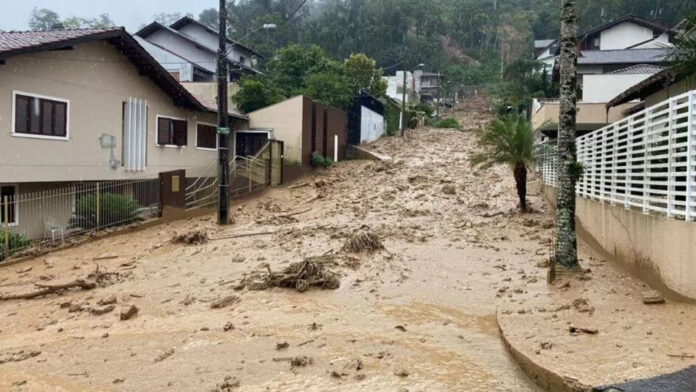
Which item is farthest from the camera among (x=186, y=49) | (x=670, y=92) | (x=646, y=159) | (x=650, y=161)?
(x=186, y=49)

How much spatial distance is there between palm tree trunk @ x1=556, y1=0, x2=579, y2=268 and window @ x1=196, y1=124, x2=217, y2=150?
61.0 feet

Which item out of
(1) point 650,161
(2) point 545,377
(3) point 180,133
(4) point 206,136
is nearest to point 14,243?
(3) point 180,133

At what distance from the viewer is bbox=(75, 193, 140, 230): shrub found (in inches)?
634

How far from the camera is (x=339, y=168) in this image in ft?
98.9

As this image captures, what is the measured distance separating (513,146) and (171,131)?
45.6 ft

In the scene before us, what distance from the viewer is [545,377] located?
16.2 feet

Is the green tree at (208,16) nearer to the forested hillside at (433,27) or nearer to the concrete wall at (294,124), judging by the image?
the forested hillside at (433,27)

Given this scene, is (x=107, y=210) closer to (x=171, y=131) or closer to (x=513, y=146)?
(x=171, y=131)

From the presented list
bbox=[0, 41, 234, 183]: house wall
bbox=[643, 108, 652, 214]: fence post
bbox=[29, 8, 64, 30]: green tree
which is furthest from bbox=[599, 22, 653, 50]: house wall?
bbox=[29, 8, 64, 30]: green tree

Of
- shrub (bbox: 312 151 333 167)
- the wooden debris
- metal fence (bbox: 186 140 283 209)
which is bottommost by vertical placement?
the wooden debris

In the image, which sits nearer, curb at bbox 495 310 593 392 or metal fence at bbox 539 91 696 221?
curb at bbox 495 310 593 392

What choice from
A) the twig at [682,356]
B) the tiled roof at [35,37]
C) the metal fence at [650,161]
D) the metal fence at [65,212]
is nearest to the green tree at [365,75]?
the tiled roof at [35,37]

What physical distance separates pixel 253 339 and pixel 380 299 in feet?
8.76

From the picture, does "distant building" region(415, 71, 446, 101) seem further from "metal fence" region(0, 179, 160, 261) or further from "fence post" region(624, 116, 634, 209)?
"fence post" region(624, 116, 634, 209)
